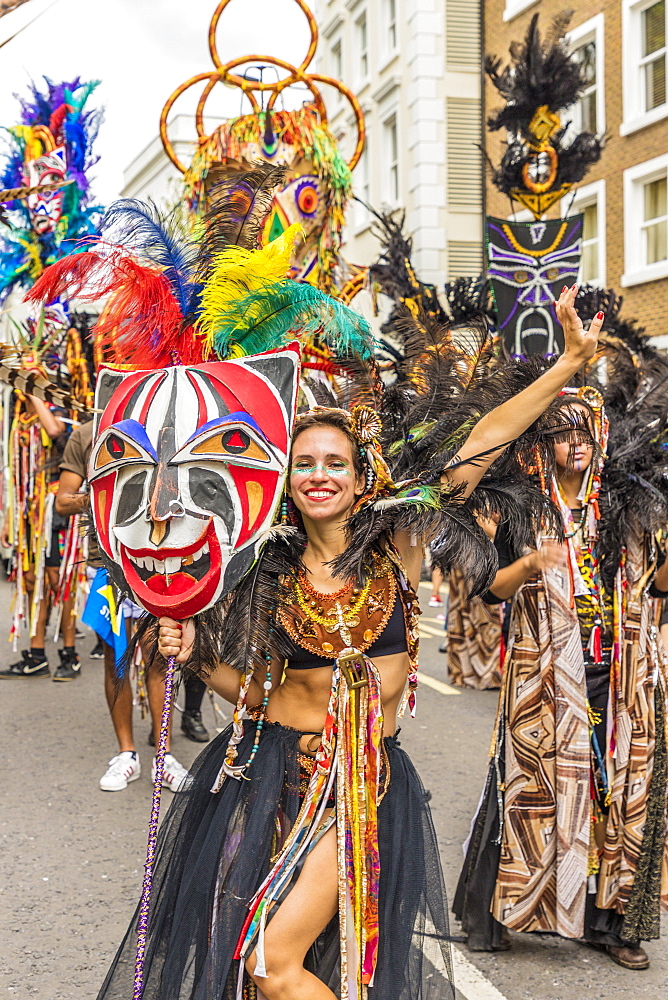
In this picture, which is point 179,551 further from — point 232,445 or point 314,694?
point 314,694

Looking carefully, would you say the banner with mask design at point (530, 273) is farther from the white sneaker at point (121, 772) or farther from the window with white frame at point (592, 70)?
the window with white frame at point (592, 70)

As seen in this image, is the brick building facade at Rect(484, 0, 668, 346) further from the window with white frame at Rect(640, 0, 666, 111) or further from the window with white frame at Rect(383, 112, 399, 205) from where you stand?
the window with white frame at Rect(383, 112, 399, 205)

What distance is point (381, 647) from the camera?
2.72 meters

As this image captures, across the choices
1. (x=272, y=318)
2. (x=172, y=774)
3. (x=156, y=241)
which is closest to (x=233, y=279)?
(x=272, y=318)

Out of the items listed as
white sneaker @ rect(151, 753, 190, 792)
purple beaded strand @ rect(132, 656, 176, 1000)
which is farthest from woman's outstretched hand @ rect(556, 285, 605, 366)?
white sneaker @ rect(151, 753, 190, 792)

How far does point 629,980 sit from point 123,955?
1.69 metres

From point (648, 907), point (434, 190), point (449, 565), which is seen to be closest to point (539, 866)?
point (648, 907)

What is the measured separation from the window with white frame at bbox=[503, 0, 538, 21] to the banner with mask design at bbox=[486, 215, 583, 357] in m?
13.3

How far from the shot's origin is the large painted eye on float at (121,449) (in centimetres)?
247

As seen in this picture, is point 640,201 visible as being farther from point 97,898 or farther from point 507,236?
point 97,898

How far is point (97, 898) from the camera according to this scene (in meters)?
4.07

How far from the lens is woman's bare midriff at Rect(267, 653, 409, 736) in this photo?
2689mm

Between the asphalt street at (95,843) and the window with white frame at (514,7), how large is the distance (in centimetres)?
1433

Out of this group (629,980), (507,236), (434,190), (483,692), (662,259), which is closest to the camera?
(629,980)
